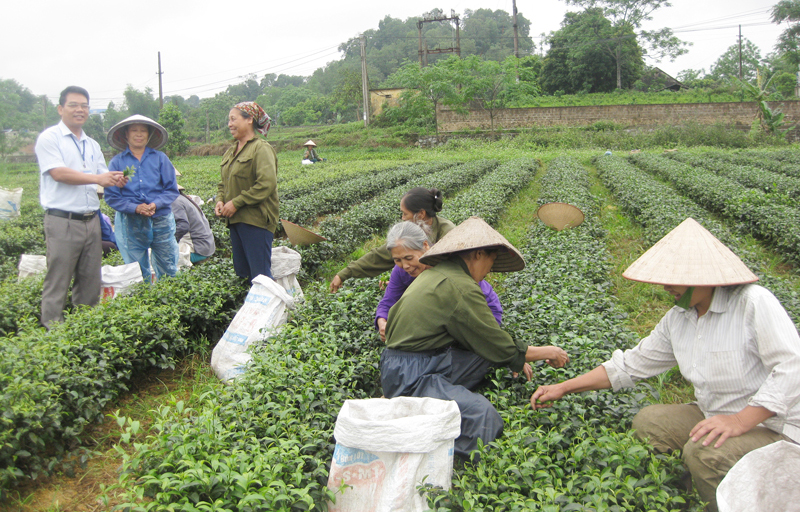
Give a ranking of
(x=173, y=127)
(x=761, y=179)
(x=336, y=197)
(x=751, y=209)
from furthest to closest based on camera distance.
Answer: (x=173, y=127), (x=761, y=179), (x=336, y=197), (x=751, y=209)

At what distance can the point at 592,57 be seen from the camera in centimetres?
4062

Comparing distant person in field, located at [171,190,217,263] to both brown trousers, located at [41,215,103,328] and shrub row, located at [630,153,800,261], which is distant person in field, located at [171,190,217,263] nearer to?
brown trousers, located at [41,215,103,328]

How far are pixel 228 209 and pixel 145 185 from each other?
3.00ft

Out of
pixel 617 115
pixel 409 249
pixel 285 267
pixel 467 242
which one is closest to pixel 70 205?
pixel 285 267

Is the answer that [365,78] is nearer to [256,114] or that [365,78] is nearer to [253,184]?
[256,114]

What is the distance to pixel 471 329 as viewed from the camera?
2.71 m

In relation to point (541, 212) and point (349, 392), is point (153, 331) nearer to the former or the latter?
point (349, 392)

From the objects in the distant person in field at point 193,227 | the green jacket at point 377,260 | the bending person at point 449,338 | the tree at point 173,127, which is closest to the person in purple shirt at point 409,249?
the bending person at point 449,338

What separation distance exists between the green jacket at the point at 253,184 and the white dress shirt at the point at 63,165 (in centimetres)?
111

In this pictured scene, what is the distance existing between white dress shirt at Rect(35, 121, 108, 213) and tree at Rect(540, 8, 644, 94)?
41.7 metres

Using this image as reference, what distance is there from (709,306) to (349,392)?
1765mm

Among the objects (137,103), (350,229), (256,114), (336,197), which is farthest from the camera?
(137,103)

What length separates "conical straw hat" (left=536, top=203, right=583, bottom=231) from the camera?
7.23 m

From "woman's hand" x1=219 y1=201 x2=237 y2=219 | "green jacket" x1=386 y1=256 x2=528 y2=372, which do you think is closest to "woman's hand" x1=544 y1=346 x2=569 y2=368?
"green jacket" x1=386 y1=256 x2=528 y2=372
